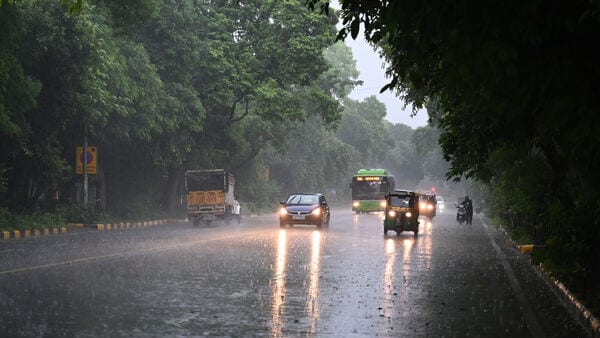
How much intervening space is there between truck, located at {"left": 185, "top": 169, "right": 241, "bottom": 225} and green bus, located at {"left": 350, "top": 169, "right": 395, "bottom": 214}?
23.5 m

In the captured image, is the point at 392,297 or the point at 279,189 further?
the point at 279,189

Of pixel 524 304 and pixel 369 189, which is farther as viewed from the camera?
pixel 369 189

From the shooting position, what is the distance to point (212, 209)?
1638 inches

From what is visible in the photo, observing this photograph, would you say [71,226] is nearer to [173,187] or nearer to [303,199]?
[303,199]

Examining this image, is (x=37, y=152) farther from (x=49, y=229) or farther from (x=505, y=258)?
(x=505, y=258)

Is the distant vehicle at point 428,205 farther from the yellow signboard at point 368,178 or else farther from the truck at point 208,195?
the truck at point 208,195

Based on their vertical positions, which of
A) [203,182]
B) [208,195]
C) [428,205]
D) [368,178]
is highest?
[368,178]

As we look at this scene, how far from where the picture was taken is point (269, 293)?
1308cm

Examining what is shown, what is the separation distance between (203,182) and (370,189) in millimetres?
25056

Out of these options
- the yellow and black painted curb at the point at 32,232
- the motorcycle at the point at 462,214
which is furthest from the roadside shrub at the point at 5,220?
the motorcycle at the point at 462,214

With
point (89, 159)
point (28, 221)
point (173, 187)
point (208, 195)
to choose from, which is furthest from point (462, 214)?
point (28, 221)

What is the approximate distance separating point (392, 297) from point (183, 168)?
3748cm

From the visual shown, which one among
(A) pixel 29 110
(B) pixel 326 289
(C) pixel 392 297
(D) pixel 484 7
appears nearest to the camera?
(D) pixel 484 7

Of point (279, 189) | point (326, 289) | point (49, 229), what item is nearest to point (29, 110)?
point (49, 229)
